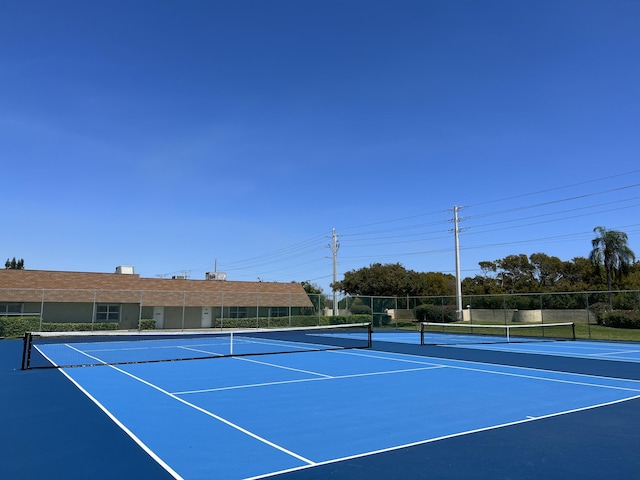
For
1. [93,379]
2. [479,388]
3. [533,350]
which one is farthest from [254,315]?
[479,388]

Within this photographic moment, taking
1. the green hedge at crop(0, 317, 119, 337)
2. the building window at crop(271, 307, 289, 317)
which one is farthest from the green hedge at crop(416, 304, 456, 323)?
the green hedge at crop(0, 317, 119, 337)

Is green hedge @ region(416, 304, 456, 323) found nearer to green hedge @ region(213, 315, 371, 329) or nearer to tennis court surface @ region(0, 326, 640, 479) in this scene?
green hedge @ region(213, 315, 371, 329)

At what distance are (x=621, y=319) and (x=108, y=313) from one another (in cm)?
3303

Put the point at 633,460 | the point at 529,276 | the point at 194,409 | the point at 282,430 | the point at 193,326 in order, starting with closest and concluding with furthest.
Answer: the point at 633,460 → the point at 282,430 → the point at 194,409 → the point at 193,326 → the point at 529,276

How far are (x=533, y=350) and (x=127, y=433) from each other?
17.3m

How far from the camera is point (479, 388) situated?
10.5 meters

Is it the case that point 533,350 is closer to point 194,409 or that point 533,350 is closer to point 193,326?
point 194,409

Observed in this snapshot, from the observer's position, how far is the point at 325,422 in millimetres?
7461

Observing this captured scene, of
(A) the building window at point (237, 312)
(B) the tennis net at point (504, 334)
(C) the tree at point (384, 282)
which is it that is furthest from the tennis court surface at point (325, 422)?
(C) the tree at point (384, 282)

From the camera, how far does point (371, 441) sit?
252 inches

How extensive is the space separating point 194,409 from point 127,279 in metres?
31.7

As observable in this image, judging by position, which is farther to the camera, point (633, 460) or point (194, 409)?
point (194, 409)

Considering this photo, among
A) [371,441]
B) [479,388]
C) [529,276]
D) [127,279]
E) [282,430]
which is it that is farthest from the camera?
[529,276]

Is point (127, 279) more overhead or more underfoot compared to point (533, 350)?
more overhead
